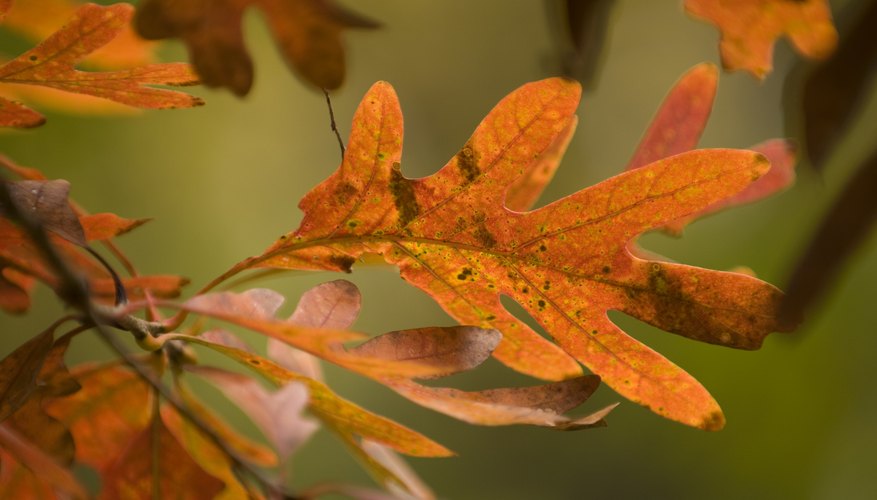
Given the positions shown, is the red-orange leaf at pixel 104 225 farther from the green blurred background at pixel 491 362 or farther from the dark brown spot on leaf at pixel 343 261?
the green blurred background at pixel 491 362

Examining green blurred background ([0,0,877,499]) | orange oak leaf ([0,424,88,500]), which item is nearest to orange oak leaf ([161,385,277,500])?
orange oak leaf ([0,424,88,500])

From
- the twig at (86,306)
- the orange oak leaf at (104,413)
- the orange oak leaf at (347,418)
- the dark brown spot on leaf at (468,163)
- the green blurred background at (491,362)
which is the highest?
the dark brown spot on leaf at (468,163)

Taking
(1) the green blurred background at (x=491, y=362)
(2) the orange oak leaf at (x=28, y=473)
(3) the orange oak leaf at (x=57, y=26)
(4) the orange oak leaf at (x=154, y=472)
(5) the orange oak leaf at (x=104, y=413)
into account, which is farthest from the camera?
(1) the green blurred background at (x=491, y=362)

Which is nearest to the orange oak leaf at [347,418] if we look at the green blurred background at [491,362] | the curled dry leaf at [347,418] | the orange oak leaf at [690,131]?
the curled dry leaf at [347,418]

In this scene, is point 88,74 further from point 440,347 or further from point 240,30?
point 440,347

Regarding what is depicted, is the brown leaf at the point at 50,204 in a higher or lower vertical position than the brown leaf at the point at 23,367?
higher

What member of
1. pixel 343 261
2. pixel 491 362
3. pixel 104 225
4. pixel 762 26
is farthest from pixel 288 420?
pixel 491 362

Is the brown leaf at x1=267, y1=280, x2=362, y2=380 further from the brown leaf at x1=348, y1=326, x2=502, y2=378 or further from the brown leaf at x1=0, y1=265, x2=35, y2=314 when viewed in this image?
the brown leaf at x1=0, y1=265, x2=35, y2=314

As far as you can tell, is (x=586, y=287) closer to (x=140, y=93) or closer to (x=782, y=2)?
(x=782, y=2)
